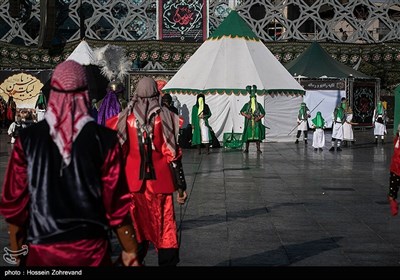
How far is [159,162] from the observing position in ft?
21.9

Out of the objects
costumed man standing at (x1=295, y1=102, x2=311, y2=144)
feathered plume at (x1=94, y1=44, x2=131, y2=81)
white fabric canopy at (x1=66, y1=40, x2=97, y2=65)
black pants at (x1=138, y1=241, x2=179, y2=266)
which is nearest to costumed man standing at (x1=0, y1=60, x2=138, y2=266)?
black pants at (x1=138, y1=241, x2=179, y2=266)

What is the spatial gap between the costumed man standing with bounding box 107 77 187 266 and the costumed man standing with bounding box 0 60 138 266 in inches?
96.9

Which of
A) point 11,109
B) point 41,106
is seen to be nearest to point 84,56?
point 41,106

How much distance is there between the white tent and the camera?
25859 millimetres

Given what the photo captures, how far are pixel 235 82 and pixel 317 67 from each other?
9422mm

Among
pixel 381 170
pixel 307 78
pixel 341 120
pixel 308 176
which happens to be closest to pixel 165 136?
pixel 308 176

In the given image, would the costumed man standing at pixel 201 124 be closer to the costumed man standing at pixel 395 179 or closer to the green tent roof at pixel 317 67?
the green tent roof at pixel 317 67

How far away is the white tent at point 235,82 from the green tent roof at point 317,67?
20.9 ft

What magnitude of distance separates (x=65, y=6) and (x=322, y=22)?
1424 centimetres

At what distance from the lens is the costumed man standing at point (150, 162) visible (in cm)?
654

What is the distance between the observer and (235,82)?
25.7m

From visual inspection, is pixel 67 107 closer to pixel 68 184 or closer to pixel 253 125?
pixel 68 184

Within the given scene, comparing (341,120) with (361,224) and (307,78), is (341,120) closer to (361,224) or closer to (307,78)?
(307,78)

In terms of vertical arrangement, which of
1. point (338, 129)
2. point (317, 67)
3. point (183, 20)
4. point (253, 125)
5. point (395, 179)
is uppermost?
point (183, 20)
